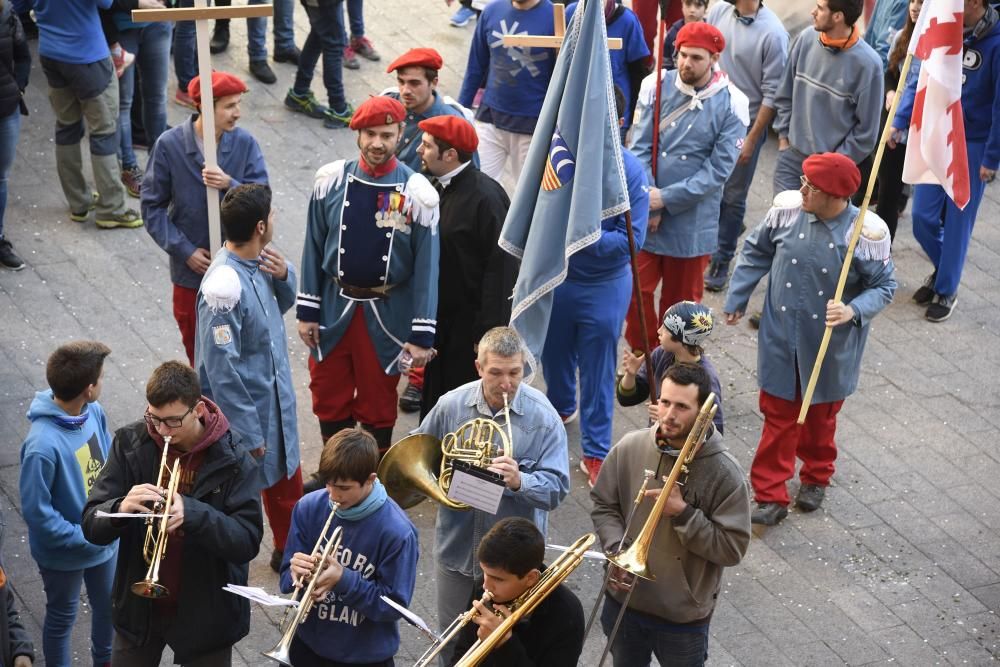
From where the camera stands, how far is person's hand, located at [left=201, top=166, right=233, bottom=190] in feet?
25.1

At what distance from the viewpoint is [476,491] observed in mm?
5797

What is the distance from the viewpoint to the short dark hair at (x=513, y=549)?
4824mm

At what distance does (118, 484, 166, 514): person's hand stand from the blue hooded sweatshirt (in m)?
0.93

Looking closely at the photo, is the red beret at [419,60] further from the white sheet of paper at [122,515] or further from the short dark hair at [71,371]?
the white sheet of paper at [122,515]

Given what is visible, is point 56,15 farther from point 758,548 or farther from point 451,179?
point 758,548

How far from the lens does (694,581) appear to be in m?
5.79

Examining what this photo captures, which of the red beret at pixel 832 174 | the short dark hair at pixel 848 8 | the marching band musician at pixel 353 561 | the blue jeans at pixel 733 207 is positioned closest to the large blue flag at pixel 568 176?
the red beret at pixel 832 174

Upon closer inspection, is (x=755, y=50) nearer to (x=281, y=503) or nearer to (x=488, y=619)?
(x=281, y=503)

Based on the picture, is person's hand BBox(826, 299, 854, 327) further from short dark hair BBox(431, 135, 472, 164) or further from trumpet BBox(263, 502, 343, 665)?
trumpet BBox(263, 502, 343, 665)

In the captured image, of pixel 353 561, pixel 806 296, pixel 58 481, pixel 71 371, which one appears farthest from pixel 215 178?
pixel 806 296

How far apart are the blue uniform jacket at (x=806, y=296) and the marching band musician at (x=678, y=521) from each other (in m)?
2.22

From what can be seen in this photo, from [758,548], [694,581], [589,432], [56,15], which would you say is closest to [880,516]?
[758,548]

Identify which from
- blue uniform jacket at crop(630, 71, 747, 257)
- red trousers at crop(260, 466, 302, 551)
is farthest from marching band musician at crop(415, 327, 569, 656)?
blue uniform jacket at crop(630, 71, 747, 257)

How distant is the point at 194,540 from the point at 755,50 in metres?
6.30
